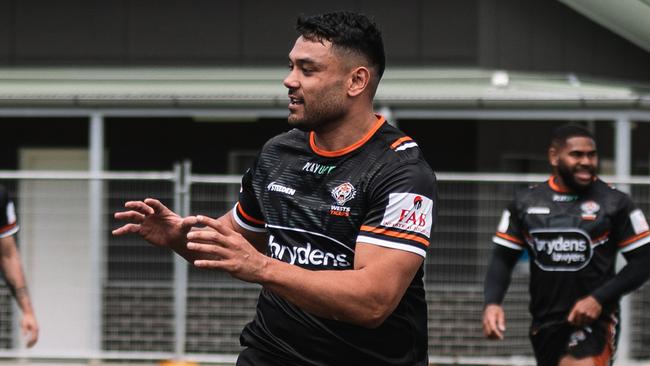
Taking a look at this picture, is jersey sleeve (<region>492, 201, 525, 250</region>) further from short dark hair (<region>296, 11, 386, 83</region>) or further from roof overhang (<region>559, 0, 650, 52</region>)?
roof overhang (<region>559, 0, 650, 52</region>)

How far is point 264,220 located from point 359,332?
635 millimetres

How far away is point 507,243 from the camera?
24.7ft

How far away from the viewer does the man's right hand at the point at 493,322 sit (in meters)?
7.30

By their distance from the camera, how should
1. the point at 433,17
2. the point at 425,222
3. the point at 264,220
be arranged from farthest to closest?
the point at 433,17 → the point at 264,220 → the point at 425,222

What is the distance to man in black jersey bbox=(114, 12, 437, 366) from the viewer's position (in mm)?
4086

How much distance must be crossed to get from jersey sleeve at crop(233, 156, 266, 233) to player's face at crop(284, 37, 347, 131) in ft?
1.80

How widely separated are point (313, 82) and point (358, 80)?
18 cm

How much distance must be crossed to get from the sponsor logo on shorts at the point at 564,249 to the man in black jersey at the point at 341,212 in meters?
2.96

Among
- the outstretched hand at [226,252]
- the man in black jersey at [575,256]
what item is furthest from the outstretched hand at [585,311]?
the outstretched hand at [226,252]

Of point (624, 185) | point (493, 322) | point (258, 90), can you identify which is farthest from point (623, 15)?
point (493, 322)

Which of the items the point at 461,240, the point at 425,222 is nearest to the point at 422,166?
the point at 425,222

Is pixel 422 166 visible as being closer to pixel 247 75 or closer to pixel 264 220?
pixel 264 220

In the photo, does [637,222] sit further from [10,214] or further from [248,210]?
[10,214]

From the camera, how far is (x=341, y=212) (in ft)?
13.9
